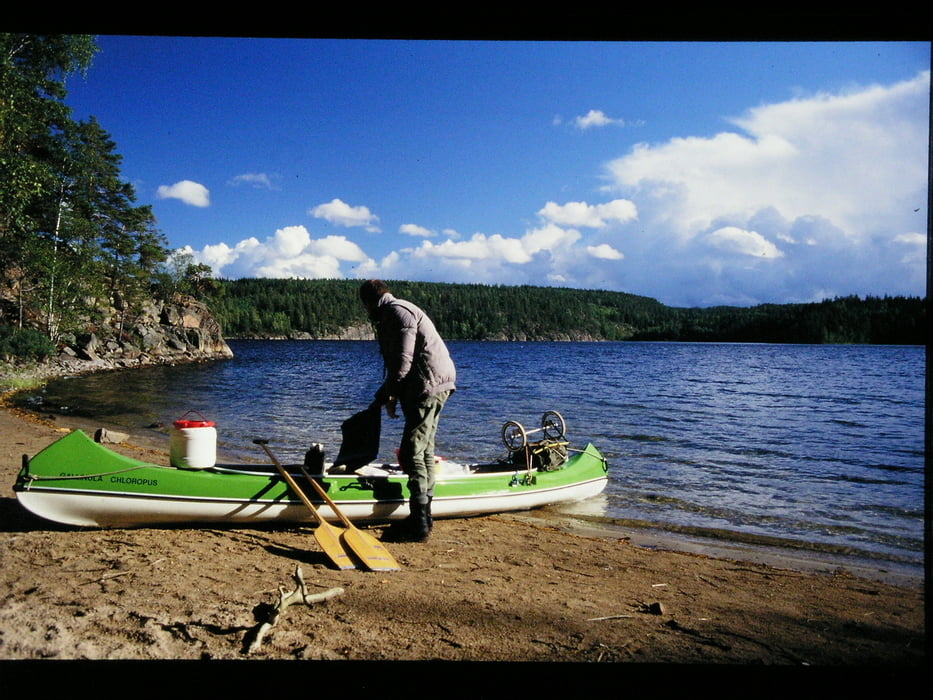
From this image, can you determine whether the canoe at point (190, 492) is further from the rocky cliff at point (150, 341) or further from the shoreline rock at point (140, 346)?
the rocky cliff at point (150, 341)

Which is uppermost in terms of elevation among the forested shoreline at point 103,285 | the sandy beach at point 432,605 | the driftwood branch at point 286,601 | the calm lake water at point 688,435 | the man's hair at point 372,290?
the forested shoreline at point 103,285

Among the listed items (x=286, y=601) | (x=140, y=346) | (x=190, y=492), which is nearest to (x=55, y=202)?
(x=140, y=346)

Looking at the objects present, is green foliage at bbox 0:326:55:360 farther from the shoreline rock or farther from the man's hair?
the man's hair

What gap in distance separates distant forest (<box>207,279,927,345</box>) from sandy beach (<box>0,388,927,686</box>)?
252 feet

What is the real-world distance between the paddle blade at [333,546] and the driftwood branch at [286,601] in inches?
24.7

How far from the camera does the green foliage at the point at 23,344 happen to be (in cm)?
2303

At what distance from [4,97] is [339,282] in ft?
398

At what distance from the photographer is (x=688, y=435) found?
1595 centimetres

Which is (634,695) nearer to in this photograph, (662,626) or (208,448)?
(662,626)

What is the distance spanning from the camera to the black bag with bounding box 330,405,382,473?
6.08 meters

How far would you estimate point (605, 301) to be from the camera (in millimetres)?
164375

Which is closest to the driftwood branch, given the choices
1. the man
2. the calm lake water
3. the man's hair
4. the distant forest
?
the man

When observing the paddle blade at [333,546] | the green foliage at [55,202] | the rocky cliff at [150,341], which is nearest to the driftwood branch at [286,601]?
the paddle blade at [333,546]

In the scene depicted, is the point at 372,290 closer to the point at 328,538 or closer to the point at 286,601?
the point at 328,538
